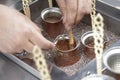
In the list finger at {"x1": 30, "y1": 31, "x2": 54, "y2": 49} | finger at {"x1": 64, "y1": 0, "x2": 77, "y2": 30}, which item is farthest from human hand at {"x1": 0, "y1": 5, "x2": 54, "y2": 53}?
finger at {"x1": 64, "y1": 0, "x2": 77, "y2": 30}

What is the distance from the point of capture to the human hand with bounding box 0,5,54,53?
2.52ft

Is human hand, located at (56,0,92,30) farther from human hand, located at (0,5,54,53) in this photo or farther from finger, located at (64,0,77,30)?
human hand, located at (0,5,54,53)

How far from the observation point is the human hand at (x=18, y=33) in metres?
0.77

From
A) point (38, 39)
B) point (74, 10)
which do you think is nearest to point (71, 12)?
point (74, 10)

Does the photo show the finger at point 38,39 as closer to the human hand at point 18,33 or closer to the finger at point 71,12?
the human hand at point 18,33

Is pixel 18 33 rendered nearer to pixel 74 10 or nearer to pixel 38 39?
pixel 38 39

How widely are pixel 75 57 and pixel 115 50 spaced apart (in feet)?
0.53

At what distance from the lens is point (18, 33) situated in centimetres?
77

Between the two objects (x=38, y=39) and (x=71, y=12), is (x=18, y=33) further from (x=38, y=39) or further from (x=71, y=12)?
(x=71, y=12)

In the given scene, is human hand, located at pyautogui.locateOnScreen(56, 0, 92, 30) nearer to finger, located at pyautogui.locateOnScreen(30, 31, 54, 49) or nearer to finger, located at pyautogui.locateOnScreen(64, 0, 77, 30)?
finger, located at pyautogui.locateOnScreen(64, 0, 77, 30)

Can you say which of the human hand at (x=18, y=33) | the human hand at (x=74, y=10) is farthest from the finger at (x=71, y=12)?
the human hand at (x=18, y=33)

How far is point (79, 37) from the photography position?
3.38 feet

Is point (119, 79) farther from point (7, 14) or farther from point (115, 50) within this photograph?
point (7, 14)

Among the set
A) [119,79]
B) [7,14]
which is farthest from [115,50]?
[7,14]
